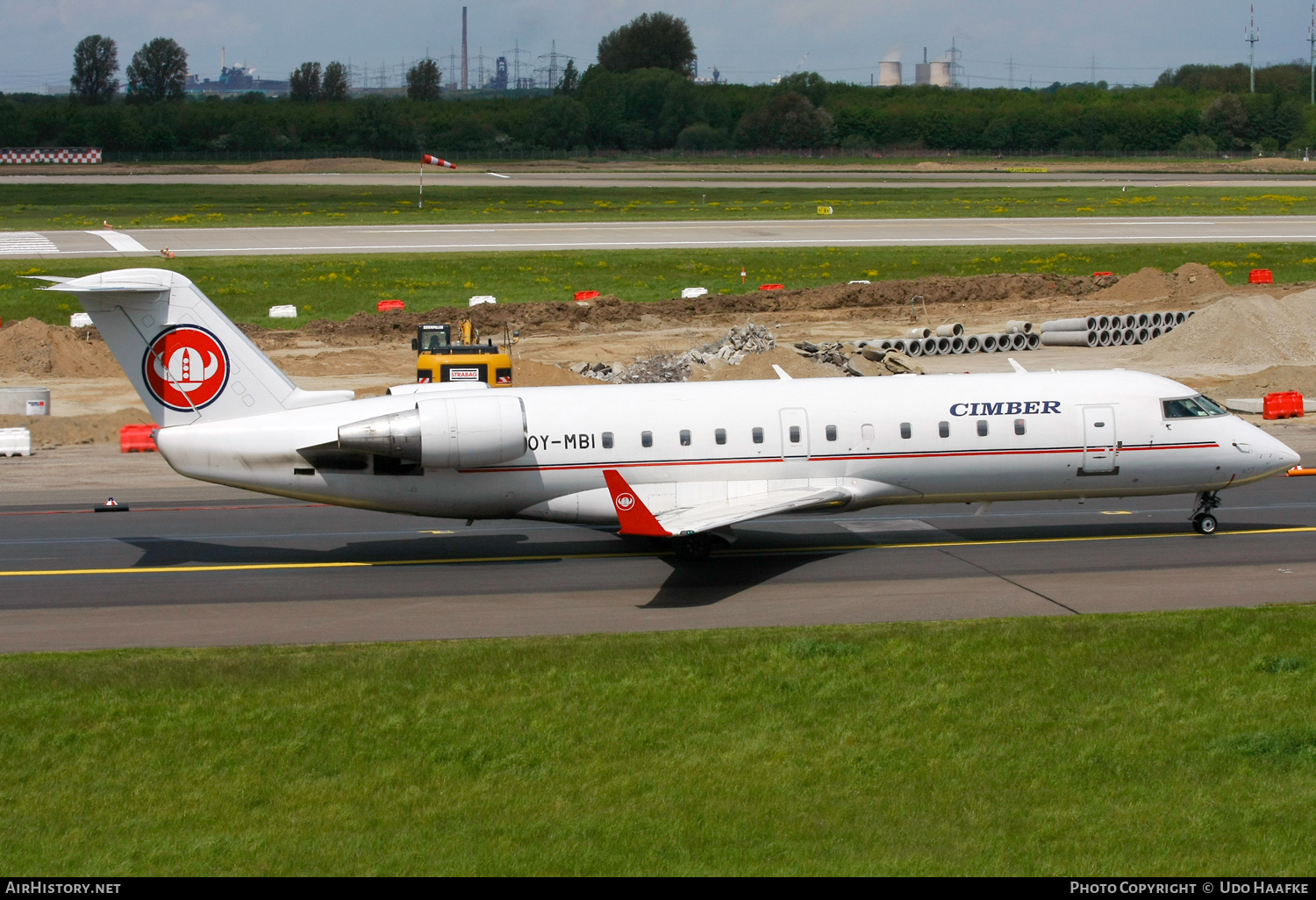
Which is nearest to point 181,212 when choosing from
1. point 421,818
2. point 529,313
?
point 529,313

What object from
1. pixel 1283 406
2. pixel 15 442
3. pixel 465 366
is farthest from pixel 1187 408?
pixel 15 442

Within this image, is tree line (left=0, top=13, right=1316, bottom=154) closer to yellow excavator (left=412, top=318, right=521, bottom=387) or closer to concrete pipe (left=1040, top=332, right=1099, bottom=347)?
concrete pipe (left=1040, top=332, right=1099, bottom=347)

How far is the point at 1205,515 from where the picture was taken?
25.3m

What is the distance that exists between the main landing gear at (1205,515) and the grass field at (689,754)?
661cm

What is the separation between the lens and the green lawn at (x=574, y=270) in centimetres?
6109

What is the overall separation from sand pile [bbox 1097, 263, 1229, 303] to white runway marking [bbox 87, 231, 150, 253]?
49832 mm

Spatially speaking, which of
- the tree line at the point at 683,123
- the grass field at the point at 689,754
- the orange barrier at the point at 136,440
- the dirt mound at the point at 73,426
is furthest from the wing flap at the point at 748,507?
the tree line at the point at 683,123

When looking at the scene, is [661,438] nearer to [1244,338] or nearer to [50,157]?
[1244,338]

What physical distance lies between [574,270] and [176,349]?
45877 millimetres

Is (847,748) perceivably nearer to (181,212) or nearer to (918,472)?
(918,472)

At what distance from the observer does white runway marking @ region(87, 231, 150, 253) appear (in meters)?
71.4

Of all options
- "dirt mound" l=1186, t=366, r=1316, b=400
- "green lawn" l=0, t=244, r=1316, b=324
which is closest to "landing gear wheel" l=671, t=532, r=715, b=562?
"dirt mound" l=1186, t=366, r=1316, b=400

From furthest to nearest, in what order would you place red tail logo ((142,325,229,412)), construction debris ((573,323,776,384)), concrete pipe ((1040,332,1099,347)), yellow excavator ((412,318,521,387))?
1. concrete pipe ((1040,332,1099,347))
2. construction debris ((573,323,776,384))
3. yellow excavator ((412,318,521,387))
4. red tail logo ((142,325,229,412))
